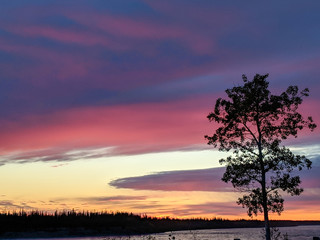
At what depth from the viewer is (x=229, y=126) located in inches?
1860

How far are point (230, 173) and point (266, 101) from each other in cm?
815

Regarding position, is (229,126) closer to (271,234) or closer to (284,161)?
(284,161)

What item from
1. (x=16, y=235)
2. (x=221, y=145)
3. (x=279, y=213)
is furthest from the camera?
(x=16, y=235)

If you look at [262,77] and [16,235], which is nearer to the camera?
[262,77]

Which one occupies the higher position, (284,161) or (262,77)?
(262,77)

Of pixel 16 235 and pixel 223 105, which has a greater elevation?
pixel 223 105

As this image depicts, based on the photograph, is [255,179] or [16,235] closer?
[255,179]

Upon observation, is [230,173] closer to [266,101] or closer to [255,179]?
[255,179]

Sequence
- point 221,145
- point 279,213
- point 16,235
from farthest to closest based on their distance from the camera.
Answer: point 16,235 → point 221,145 → point 279,213

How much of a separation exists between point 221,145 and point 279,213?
8.87 meters

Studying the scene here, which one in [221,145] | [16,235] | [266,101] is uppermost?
[266,101]

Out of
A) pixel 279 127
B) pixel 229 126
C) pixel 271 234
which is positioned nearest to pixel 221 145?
pixel 229 126

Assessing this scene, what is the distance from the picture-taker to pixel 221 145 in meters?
47.4

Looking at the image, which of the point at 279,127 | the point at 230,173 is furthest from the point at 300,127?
the point at 230,173
